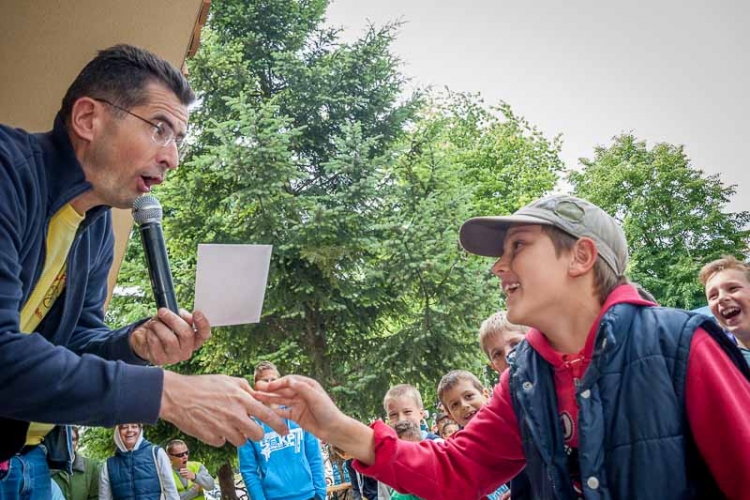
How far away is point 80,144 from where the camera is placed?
86.2 inches

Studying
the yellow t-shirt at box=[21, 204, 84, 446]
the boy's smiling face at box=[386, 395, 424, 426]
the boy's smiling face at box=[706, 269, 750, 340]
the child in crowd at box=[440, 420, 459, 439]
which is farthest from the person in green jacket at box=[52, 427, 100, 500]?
the boy's smiling face at box=[706, 269, 750, 340]

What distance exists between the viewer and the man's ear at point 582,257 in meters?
2.19

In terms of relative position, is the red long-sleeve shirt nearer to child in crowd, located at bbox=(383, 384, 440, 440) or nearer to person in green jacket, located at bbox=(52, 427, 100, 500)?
child in crowd, located at bbox=(383, 384, 440, 440)

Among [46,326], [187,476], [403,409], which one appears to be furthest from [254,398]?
[187,476]

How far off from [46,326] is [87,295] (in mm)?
324

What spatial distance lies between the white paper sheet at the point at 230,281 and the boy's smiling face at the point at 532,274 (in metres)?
0.90

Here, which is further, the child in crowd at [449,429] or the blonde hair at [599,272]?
the child in crowd at [449,429]

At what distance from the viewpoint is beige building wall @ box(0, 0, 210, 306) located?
334 cm

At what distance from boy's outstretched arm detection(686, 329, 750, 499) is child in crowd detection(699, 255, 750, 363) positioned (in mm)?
3369

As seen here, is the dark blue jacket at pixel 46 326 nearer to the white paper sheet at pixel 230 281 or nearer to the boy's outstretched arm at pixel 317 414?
the white paper sheet at pixel 230 281

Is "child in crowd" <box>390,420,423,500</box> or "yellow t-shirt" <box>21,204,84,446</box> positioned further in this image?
"child in crowd" <box>390,420,423,500</box>

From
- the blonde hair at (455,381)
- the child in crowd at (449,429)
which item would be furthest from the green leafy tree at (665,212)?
the blonde hair at (455,381)

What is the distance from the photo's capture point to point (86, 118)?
7.23 ft

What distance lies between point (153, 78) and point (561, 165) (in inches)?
1053
